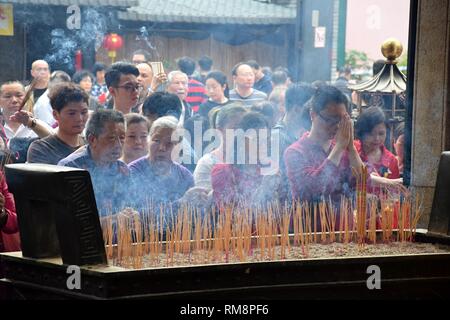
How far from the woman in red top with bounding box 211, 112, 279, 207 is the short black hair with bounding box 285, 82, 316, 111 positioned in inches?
21.3

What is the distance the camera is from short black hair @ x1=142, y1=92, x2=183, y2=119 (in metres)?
6.40

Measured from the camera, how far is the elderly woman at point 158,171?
221 inches

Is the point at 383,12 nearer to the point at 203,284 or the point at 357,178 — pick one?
the point at 357,178

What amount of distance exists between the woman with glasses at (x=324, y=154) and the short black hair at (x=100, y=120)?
3.49 ft

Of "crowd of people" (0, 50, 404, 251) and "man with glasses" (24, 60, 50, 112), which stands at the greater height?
"man with glasses" (24, 60, 50, 112)

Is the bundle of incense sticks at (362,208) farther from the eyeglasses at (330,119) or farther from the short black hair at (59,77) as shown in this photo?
the short black hair at (59,77)

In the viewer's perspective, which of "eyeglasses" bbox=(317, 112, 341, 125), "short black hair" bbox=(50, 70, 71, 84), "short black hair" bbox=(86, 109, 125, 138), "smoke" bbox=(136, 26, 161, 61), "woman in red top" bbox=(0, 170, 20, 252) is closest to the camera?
"woman in red top" bbox=(0, 170, 20, 252)

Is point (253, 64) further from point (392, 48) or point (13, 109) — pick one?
point (13, 109)
